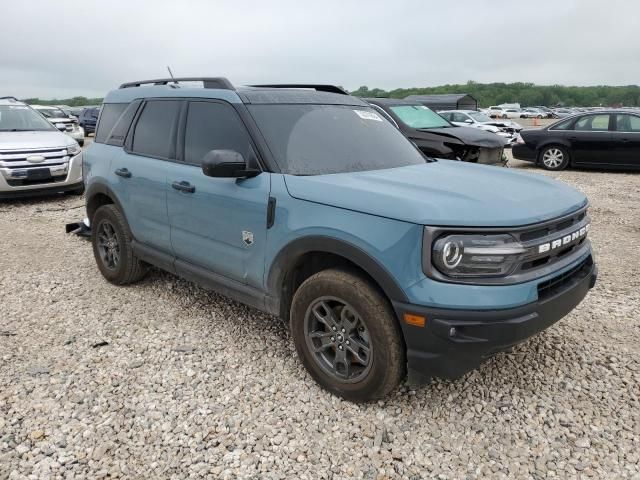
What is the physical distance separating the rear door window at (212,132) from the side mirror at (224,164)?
0.20 meters

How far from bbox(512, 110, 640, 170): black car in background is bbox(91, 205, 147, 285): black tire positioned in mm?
10367

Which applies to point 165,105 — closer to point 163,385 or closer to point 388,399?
point 163,385

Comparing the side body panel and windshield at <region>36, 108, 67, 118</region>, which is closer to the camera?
the side body panel

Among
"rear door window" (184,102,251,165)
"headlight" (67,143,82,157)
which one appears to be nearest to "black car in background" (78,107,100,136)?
"headlight" (67,143,82,157)

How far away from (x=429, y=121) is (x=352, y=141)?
6612mm

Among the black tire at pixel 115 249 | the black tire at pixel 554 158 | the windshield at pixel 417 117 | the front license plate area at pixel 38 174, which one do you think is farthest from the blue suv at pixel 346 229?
the black tire at pixel 554 158

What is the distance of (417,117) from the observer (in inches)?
379

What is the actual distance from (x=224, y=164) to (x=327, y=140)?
774mm

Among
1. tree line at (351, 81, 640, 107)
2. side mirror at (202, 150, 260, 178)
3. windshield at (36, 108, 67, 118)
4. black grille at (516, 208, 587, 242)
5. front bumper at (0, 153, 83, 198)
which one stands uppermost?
tree line at (351, 81, 640, 107)

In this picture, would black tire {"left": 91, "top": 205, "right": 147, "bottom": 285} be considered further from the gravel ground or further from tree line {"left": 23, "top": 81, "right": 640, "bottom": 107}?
tree line {"left": 23, "top": 81, "right": 640, "bottom": 107}

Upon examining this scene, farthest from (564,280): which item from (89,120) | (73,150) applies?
(89,120)

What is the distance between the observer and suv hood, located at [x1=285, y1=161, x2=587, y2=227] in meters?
2.47

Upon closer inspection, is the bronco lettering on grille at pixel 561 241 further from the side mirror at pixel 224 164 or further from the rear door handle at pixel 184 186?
the rear door handle at pixel 184 186

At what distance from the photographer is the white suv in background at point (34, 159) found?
26.5ft
